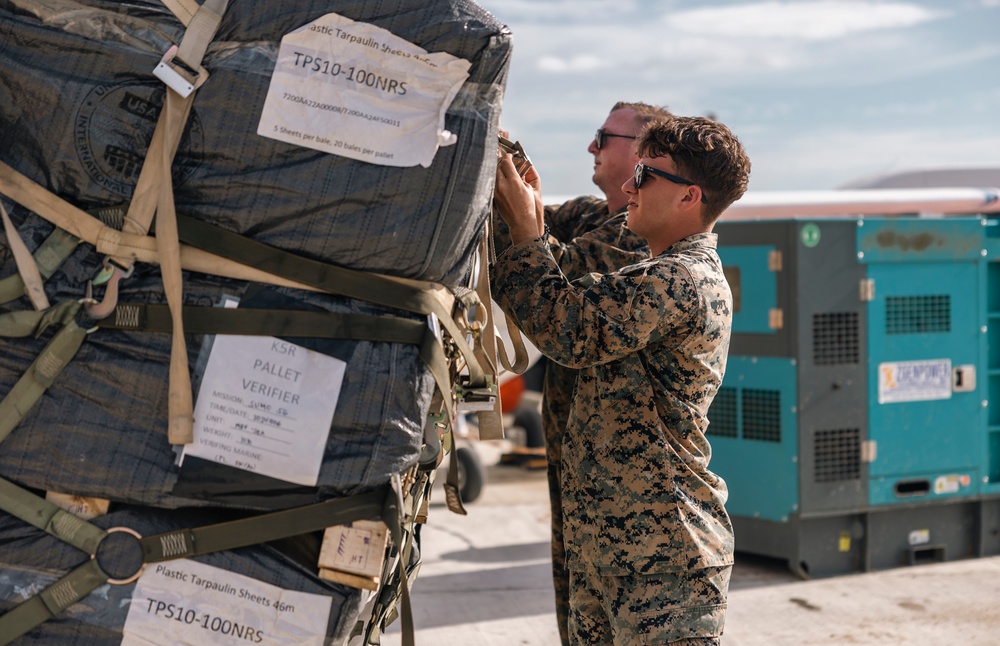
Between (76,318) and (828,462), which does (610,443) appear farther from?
(828,462)

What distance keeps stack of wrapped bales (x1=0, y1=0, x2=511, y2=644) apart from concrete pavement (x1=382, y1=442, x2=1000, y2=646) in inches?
118

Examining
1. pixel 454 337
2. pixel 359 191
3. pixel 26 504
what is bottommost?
pixel 26 504

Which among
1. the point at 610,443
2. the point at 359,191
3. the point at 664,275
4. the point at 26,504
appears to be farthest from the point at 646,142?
the point at 26,504

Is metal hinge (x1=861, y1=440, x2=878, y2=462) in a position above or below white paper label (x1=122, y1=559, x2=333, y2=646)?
A: below

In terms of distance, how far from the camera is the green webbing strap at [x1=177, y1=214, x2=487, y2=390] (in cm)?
199

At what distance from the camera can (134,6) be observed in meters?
2.00

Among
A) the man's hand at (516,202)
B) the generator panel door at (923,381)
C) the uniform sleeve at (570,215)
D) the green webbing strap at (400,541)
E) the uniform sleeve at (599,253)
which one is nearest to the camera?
the green webbing strap at (400,541)

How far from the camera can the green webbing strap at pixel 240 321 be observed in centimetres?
197

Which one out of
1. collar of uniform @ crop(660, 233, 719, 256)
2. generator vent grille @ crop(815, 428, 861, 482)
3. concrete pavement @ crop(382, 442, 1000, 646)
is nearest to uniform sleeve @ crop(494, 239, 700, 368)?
collar of uniform @ crop(660, 233, 719, 256)

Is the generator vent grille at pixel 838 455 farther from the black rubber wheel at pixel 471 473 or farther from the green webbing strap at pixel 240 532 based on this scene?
the green webbing strap at pixel 240 532

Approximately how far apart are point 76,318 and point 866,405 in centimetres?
485

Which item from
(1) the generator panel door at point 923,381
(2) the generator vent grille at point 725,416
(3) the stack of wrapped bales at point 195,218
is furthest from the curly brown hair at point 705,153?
(1) the generator panel door at point 923,381

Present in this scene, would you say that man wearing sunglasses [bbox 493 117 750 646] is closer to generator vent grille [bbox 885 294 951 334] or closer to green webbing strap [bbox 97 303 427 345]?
green webbing strap [bbox 97 303 427 345]

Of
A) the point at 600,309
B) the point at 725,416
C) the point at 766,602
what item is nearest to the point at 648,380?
the point at 600,309
